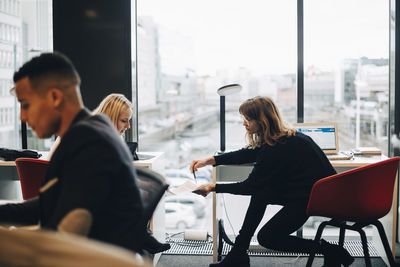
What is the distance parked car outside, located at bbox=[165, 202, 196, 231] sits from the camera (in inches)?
149

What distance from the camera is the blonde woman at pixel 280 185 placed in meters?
2.43

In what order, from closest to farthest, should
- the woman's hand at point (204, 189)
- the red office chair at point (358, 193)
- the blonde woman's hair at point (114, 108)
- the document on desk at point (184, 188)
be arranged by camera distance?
the red office chair at point (358, 193), the document on desk at point (184, 188), the woman's hand at point (204, 189), the blonde woman's hair at point (114, 108)

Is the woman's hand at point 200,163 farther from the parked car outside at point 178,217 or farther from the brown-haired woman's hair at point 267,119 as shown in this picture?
the parked car outside at point 178,217

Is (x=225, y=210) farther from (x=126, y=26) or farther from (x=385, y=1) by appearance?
(x=385, y=1)

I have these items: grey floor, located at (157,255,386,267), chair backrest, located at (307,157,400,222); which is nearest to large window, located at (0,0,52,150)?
grey floor, located at (157,255,386,267)

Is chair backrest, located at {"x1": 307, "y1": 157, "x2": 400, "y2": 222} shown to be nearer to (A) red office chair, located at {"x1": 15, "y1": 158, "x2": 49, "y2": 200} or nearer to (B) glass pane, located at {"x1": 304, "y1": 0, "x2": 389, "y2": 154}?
(B) glass pane, located at {"x1": 304, "y1": 0, "x2": 389, "y2": 154}

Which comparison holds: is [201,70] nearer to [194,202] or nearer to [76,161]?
[194,202]

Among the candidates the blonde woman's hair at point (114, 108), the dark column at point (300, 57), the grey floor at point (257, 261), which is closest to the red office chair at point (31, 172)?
the blonde woman's hair at point (114, 108)

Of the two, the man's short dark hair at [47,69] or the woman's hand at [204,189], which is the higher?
the man's short dark hair at [47,69]

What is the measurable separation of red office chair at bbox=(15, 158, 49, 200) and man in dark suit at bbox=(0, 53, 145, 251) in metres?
1.16

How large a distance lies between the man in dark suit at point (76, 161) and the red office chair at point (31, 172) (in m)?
1.16

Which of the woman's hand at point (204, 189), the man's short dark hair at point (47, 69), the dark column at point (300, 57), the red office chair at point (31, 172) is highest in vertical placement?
the dark column at point (300, 57)

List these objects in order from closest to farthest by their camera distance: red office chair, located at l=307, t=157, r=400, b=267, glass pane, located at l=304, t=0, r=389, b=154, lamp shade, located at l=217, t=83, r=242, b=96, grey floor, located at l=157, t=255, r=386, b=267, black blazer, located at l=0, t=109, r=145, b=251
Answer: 1. black blazer, located at l=0, t=109, r=145, b=251
2. red office chair, located at l=307, t=157, r=400, b=267
3. grey floor, located at l=157, t=255, r=386, b=267
4. lamp shade, located at l=217, t=83, r=242, b=96
5. glass pane, located at l=304, t=0, r=389, b=154

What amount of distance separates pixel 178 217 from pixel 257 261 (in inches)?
37.5
